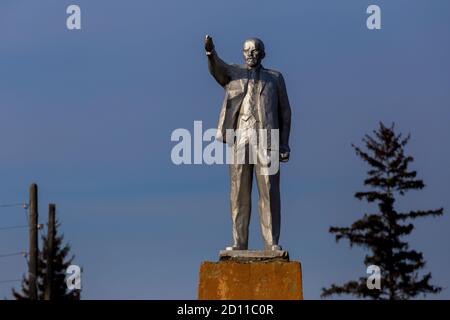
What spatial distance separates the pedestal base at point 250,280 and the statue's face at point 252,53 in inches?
125

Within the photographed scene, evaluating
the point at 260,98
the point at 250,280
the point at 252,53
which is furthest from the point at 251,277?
the point at 252,53

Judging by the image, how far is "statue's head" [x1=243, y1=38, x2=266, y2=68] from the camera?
110ft

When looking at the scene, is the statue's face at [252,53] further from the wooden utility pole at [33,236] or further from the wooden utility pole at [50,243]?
the wooden utility pole at [50,243]

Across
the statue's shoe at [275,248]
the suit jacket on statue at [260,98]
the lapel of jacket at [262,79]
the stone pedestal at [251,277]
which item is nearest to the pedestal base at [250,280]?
the stone pedestal at [251,277]

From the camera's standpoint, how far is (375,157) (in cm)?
5972

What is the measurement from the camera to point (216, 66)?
33375 mm

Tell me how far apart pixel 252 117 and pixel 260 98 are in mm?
330

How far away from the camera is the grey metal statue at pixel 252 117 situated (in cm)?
3312

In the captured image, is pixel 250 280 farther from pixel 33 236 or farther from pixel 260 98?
pixel 33 236

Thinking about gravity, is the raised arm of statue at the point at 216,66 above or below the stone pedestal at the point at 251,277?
above

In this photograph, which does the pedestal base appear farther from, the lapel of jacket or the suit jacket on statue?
the lapel of jacket

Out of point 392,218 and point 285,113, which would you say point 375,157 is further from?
point 285,113
